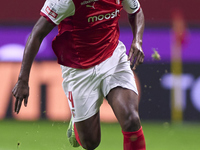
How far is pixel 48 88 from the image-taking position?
358 inches

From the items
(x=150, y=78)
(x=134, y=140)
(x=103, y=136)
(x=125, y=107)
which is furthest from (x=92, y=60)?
(x=150, y=78)

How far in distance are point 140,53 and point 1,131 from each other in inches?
174

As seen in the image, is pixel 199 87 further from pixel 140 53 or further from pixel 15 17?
pixel 140 53

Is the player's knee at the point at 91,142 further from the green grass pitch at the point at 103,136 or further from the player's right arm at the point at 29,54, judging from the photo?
the green grass pitch at the point at 103,136

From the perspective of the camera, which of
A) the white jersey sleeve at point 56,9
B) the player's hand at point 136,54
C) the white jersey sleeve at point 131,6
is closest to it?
the white jersey sleeve at point 56,9

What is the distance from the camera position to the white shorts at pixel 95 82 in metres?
4.77

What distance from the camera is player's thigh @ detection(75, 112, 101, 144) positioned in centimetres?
508

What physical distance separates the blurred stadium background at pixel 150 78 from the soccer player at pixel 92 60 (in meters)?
3.49

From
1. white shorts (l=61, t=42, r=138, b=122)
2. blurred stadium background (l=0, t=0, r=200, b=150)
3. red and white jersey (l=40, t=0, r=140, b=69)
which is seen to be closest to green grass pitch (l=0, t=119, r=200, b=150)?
blurred stadium background (l=0, t=0, r=200, b=150)

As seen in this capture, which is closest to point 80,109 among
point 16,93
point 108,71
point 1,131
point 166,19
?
point 108,71

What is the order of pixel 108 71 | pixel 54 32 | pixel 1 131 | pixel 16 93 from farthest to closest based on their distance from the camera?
pixel 54 32, pixel 1 131, pixel 108 71, pixel 16 93

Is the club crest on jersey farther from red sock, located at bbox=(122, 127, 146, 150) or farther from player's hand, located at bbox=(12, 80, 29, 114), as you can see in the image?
red sock, located at bbox=(122, 127, 146, 150)

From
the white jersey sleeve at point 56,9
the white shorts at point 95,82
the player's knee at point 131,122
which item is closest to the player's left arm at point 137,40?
the white shorts at point 95,82

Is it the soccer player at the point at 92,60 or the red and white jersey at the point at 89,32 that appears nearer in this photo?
the soccer player at the point at 92,60
